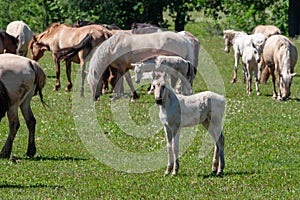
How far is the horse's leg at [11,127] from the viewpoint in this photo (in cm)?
1259

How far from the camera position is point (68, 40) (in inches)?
874

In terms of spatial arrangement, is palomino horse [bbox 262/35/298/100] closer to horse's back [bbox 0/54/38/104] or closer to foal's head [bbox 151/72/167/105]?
horse's back [bbox 0/54/38/104]

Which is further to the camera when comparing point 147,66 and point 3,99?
point 147,66

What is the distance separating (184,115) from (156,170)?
1.11 meters

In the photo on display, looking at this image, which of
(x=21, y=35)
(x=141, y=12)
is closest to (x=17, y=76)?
(x=21, y=35)

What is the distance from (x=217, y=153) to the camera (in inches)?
457

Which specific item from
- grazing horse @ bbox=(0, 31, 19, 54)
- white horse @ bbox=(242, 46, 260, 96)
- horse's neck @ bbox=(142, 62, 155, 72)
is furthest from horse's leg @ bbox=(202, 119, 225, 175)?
grazing horse @ bbox=(0, 31, 19, 54)

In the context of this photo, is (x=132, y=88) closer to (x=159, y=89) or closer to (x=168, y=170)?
(x=168, y=170)

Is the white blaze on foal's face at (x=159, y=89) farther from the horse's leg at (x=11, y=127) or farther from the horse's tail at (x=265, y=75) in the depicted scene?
the horse's tail at (x=265, y=75)

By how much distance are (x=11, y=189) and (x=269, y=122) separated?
7.63m

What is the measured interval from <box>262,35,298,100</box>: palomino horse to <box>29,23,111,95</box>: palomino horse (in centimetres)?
440

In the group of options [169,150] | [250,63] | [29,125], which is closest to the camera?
[169,150]

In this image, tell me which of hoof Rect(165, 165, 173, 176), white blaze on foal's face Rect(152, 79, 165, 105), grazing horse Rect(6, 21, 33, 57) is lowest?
grazing horse Rect(6, 21, 33, 57)

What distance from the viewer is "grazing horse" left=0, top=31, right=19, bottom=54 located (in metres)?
23.4
